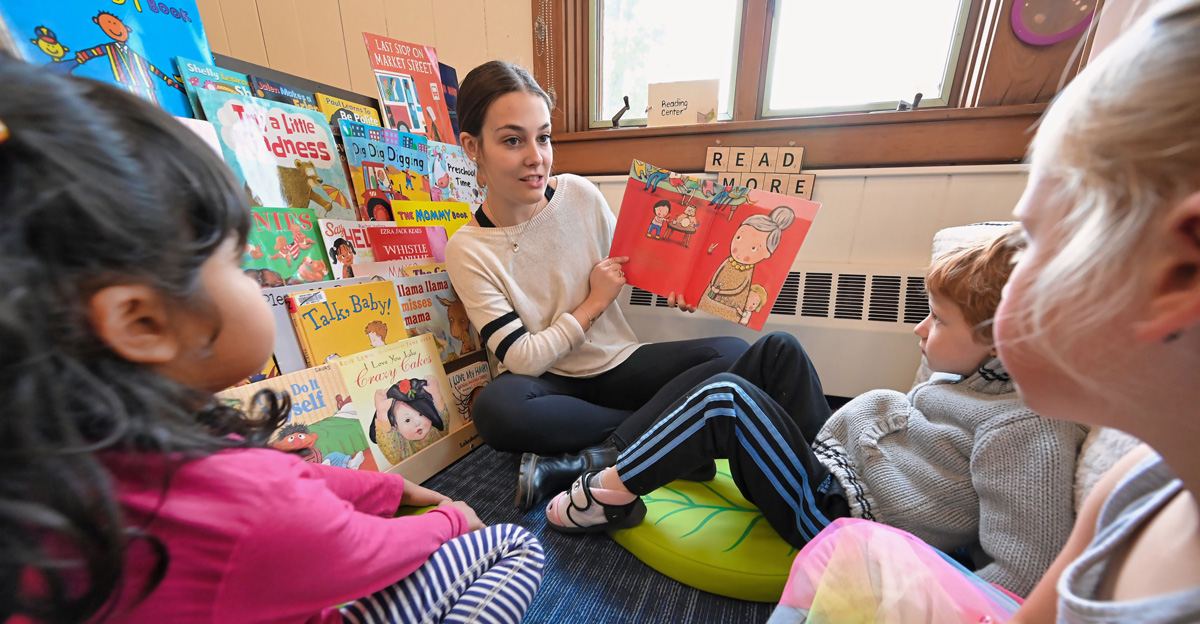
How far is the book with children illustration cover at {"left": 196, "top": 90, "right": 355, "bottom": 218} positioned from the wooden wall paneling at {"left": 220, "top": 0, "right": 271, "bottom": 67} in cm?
120

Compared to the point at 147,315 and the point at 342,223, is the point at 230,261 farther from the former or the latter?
the point at 342,223

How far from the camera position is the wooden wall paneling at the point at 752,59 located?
3.97 ft

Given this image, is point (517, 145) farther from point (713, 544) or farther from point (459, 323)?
point (713, 544)

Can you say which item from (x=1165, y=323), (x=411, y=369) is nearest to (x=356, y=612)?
(x=411, y=369)

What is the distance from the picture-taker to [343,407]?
0.86 metres

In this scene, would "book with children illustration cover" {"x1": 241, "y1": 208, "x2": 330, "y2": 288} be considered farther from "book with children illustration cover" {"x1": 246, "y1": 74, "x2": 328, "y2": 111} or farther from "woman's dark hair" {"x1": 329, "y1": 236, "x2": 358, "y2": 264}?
"book with children illustration cover" {"x1": 246, "y1": 74, "x2": 328, "y2": 111}

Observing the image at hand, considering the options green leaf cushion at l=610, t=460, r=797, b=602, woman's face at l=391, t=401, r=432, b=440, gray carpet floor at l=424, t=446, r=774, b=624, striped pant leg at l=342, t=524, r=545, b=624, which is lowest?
gray carpet floor at l=424, t=446, r=774, b=624

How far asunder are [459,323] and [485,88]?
0.58 meters

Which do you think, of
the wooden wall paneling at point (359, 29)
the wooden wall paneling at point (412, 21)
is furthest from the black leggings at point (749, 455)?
the wooden wall paneling at point (359, 29)

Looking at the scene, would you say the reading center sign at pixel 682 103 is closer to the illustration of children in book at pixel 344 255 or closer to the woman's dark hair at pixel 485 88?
the woman's dark hair at pixel 485 88

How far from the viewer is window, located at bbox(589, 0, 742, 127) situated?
4.26 ft

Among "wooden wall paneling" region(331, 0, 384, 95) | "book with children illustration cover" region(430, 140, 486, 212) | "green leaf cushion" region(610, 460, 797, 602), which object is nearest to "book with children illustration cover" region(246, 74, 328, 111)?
"book with children illustration cover" region(430, 140, 486, 212)

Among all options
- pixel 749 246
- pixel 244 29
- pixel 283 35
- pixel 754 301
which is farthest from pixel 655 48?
pixel 244 29

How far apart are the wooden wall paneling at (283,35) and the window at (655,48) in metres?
1.21
